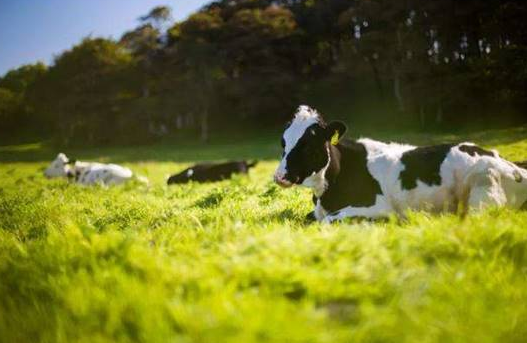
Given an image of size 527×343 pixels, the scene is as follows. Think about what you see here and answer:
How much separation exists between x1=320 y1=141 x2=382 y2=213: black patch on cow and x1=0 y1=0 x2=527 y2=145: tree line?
2986 centimetres

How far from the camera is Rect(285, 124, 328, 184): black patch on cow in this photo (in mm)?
5070

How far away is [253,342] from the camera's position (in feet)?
6.21

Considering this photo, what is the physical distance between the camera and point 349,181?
5359mm

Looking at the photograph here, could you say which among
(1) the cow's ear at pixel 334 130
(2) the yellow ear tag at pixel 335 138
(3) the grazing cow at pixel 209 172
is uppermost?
(1) the cow's ear at pixel 334 130

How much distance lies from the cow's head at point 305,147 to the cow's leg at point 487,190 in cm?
158

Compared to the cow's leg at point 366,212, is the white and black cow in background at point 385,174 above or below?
above

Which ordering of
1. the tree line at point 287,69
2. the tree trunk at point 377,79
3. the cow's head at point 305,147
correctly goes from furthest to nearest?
the tree trunk at point 377,79
the tree line at point 287,69
the cow's head at point 305,147

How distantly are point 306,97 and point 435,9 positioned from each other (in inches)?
602

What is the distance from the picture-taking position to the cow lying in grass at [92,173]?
14406 mm

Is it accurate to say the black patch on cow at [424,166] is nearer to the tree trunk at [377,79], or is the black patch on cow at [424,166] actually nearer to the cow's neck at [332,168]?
the cow's neck at [332,168]

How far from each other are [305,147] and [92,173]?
466 inches

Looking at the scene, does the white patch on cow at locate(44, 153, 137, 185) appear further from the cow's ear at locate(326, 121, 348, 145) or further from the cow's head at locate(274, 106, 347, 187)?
the cow's ear at locate(326, 121, 348, 145)

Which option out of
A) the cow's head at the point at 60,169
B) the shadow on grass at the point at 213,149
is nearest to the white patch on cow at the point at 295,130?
the cow's head at the point at 60,169

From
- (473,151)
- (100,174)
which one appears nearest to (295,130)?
(473,151)
